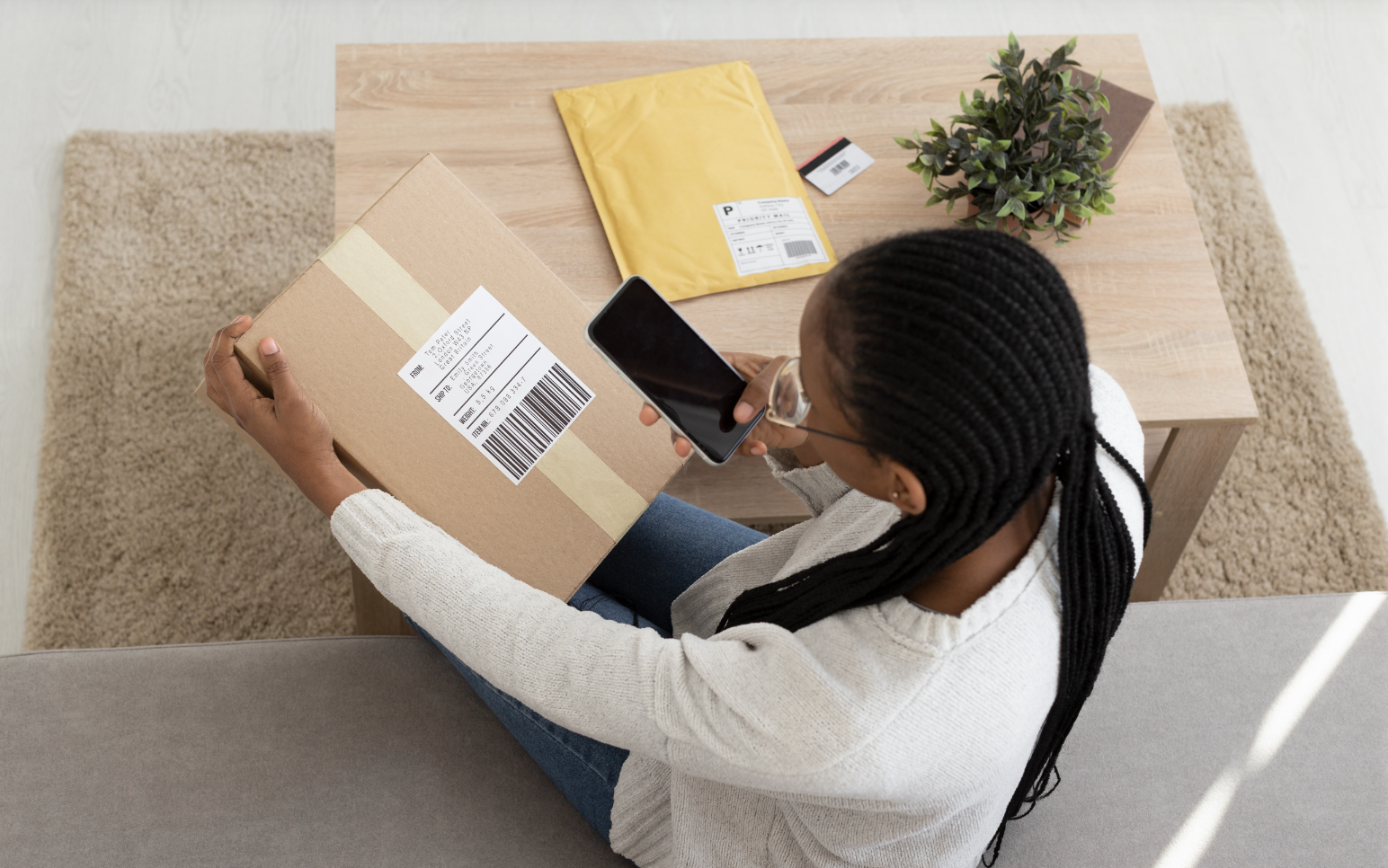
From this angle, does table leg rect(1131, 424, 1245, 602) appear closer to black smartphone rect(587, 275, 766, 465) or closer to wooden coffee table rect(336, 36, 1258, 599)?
wooden coffee table rect(336, 36, 1258, 599)

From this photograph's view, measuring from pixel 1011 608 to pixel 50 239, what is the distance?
1.85m

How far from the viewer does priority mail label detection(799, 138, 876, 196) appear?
1.41 meters

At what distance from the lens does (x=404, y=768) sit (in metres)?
1.07

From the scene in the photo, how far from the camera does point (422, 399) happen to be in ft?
3.15

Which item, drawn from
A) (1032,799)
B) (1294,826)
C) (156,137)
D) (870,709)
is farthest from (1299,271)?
(156,137)

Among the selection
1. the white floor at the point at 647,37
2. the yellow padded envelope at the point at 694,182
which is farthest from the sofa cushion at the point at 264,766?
the white floor at the point at 647,37

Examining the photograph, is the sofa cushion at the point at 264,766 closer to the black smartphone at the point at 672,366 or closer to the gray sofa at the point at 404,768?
the gray sofa at the point at 404,768

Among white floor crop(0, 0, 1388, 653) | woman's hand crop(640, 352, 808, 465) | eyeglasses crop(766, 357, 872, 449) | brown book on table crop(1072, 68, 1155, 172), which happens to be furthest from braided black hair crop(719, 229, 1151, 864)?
white floor crop(0, 0, 1388, 653)

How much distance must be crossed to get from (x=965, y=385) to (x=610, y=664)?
36 cm

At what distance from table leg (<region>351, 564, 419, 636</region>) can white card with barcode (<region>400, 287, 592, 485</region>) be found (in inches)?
17.5

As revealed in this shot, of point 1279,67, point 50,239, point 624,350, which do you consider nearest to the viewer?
point 624,350

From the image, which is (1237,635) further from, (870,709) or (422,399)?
(422,399)

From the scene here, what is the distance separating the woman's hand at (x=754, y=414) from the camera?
97 cm

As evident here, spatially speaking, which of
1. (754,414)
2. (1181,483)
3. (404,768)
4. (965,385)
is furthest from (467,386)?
(1181,483)
